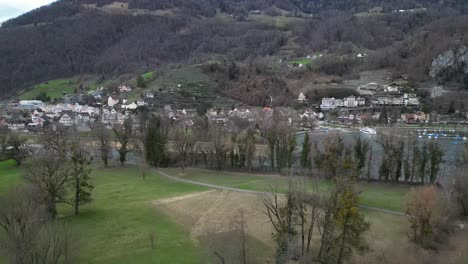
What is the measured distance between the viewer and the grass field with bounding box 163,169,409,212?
46.7m

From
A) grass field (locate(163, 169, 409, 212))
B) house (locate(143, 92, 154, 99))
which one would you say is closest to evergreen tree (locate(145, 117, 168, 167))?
grass field (locate(163, 169, 409, 212))

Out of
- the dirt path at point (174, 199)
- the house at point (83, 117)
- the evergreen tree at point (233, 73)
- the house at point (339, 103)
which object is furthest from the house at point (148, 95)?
the dirt path at point (174, 199)

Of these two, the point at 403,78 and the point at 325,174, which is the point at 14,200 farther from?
the point at 403,78

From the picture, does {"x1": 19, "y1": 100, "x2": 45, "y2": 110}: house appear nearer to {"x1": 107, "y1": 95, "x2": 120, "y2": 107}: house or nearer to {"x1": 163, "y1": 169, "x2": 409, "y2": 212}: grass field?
{"x1": 107, "y1": 95, "x2": 120, "y2": 107}: house

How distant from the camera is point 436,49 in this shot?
179875 millimetres

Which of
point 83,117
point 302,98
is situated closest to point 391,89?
point 302,98

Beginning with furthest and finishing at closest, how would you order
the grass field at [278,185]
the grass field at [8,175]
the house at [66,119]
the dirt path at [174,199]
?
the house at [66,119], the grass field at [8,175], the dirt path at [174,199], the grass field at [278,185]

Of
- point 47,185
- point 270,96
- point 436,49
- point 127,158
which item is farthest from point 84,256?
point 436,49

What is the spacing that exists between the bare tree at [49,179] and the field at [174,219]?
2.47 meters

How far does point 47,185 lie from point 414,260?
3339 centimetres

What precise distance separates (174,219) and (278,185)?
17156 mm

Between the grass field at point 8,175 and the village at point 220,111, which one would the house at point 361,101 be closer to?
the village at point 220,111

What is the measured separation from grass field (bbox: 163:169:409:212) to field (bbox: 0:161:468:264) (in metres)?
0.11

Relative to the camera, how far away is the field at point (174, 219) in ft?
112
